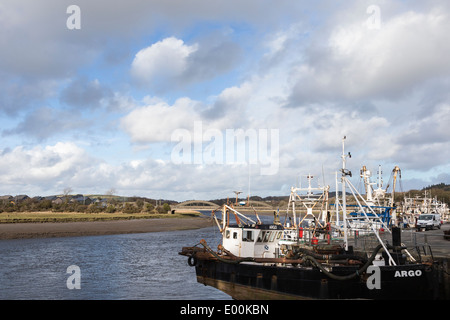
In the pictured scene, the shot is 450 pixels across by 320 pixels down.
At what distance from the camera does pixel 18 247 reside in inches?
2131

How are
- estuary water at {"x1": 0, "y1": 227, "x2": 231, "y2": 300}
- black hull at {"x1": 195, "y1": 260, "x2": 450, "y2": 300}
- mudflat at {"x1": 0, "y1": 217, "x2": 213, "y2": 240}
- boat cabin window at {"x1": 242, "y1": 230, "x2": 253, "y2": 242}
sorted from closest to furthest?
black hull at {"x1": 195, "y1": 260, "x2": 450, "y2": 300} < estuary water at {"x1": 0, "y1": 227, "x2": 231, "y2": 300} < boat cabin window at {"x1": 242, "y1": 230, "x2": 253, "y2": 242} < mudflat at {"x1": 0, "y1": 217, "x2": 213, "y2": 240}

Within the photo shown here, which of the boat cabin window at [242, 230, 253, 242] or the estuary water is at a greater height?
the boat cabin window at [242, 230, 253, 242]

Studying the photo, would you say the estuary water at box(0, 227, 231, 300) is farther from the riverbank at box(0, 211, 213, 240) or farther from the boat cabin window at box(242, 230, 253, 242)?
the riverbank at box(0, 211, 213, 240)

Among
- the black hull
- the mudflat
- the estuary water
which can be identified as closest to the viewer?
the black hull

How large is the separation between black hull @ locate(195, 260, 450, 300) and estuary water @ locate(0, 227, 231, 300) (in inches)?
175

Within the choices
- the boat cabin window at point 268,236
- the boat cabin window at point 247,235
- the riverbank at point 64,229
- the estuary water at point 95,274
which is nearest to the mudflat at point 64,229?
the riverbank at point 64,229

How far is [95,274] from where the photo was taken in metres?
36.6

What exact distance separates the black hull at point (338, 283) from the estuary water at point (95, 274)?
444 centimetres

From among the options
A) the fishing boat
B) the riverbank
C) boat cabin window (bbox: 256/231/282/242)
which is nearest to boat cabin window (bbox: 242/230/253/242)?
the fishing boat

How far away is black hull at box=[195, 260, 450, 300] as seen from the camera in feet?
70.6
